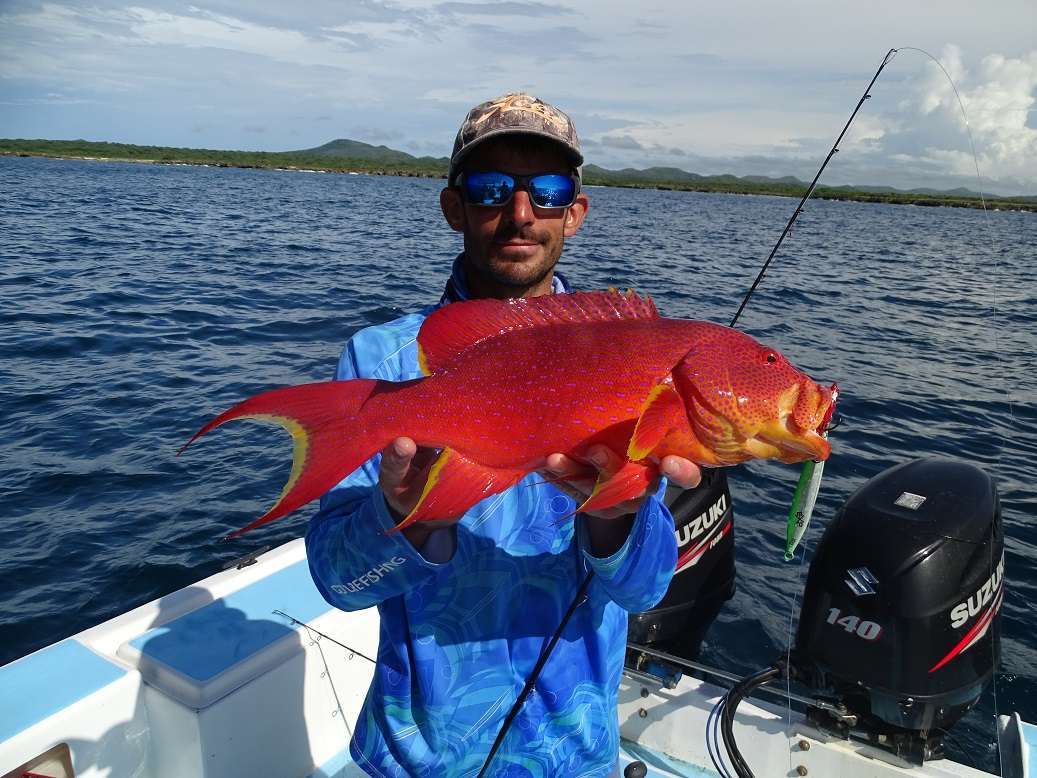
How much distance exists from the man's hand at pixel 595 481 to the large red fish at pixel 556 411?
0.03 metres

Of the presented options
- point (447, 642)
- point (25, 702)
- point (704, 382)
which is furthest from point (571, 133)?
point (25, 702)

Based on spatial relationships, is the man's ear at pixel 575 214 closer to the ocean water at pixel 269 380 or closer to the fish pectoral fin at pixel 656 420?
the fish pectoral fin at pixel 656 420

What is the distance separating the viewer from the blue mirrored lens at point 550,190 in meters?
2.46

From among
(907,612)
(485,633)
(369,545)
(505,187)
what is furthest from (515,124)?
(907,612)

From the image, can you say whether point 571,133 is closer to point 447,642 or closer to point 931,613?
point 447,642

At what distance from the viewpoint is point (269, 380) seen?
10.1 meters

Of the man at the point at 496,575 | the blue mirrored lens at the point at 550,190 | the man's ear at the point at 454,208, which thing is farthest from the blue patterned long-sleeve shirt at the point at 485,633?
the blue mirrored lens at the point at 550,190

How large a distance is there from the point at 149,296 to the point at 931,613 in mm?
15326

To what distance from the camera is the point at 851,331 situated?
46.8ft

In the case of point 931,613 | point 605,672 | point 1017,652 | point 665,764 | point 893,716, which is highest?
point 605,672

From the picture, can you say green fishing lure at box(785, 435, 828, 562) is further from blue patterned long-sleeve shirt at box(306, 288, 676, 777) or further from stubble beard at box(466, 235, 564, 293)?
stubble beard at box(466, 235, 564, 293)

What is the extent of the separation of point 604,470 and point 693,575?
8.65 feet

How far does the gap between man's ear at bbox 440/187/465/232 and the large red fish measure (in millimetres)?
831

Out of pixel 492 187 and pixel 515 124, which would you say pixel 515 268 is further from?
pixel 515 124
